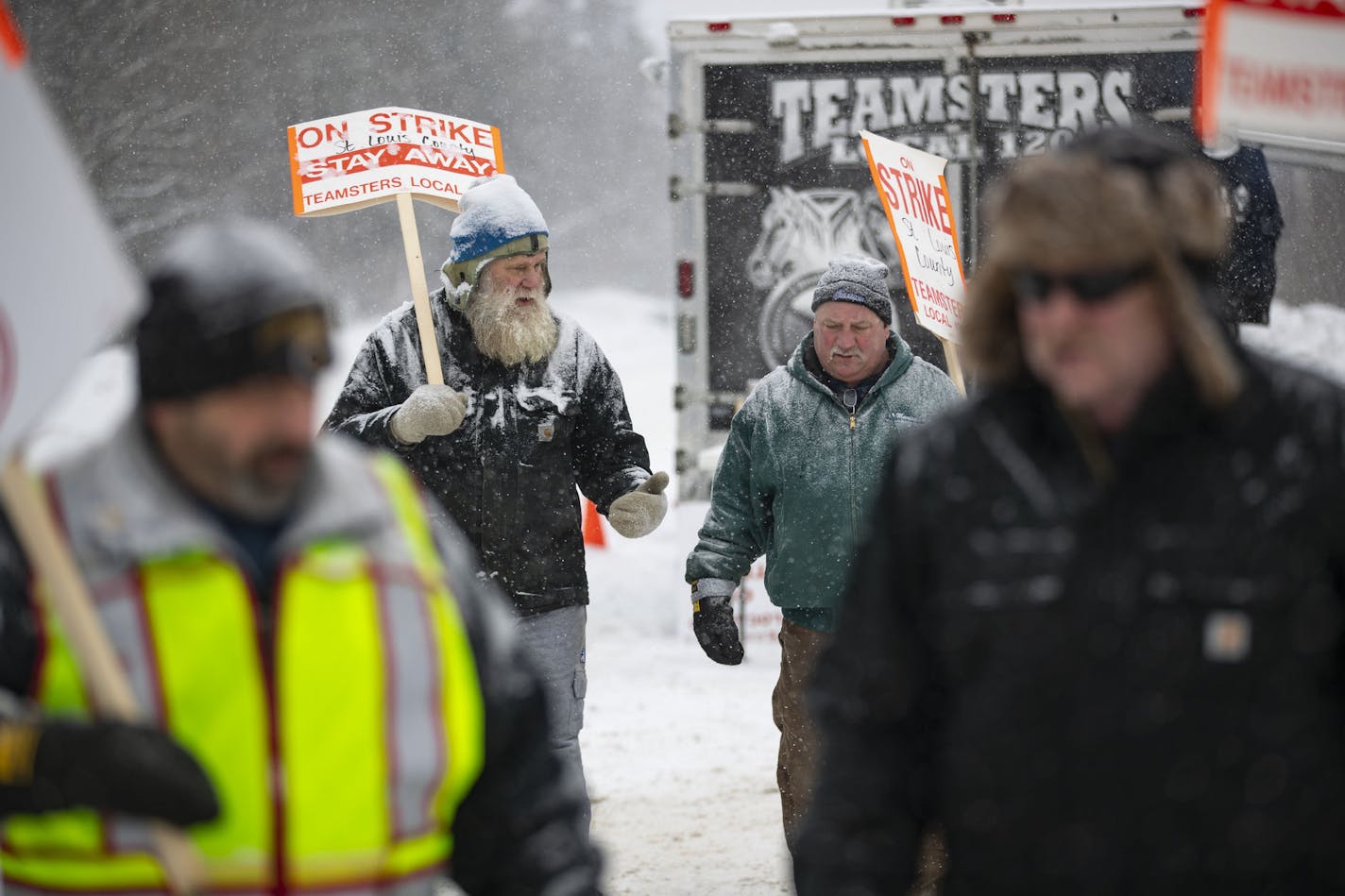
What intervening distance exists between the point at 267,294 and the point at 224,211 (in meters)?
26.3

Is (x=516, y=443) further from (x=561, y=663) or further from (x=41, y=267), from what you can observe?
(x=41, y=267)

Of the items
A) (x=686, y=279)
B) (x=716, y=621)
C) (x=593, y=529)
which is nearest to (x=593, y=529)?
(x=593, y=529)

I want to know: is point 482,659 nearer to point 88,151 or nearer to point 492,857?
point 492,857

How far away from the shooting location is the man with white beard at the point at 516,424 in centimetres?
486

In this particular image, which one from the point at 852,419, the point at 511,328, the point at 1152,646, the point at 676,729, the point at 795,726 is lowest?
the point at 676,729

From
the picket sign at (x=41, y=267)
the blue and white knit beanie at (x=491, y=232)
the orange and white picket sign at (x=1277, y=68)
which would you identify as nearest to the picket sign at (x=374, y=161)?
the blue and white knit beanie at (x=491, y=232)

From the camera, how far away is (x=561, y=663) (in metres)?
4.91

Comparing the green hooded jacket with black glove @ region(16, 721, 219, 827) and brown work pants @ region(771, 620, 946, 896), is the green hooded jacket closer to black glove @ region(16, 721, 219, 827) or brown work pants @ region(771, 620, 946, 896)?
brown work pants @ region(771, 620, 946, 896)

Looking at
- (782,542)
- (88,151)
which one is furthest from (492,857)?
→ (88,151)

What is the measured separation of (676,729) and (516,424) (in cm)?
346

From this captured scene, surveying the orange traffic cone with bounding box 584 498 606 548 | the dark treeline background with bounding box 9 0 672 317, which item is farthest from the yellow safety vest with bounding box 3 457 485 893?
the dark treeline background with bounding box 9 0 672 317

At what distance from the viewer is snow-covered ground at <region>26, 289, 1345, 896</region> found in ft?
19.2

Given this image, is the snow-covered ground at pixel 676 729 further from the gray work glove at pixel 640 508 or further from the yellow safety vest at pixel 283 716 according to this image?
the yellow safety vest at pixel 283 716

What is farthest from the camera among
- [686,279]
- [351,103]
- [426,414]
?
[351,103]
